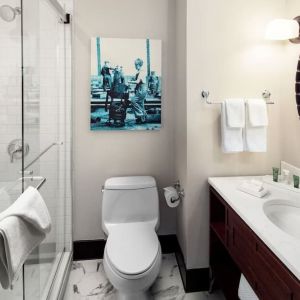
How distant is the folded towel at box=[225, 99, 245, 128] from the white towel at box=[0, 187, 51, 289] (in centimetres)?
122

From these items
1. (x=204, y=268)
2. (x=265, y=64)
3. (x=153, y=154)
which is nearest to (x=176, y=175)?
(x=153, y=154)

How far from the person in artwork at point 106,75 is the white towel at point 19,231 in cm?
115

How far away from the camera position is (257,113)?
184 cm

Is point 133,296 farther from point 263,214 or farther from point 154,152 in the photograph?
point 154,152

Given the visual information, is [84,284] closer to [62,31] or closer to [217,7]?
[62,31]

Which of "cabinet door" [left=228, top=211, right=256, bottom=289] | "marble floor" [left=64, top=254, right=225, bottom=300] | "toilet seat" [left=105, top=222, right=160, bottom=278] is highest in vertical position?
"cabinet door" [left=228, top=211, right=256, bottom=289]

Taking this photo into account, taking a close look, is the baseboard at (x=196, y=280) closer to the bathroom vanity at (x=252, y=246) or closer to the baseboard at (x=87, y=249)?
the bathroom vanity at (x=252, y=246)

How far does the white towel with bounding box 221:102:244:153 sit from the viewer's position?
1832 millimetres

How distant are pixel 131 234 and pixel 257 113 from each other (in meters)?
1.17

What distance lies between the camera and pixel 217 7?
1.85 m

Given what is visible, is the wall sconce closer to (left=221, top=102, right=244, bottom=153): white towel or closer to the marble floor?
(left=221, top=102, right=244, bottom=153): white towel

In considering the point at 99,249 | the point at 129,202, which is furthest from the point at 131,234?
the point at 99,249

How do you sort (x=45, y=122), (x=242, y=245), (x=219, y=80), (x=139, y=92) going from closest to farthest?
(x=242, y=245), (x=219, y=80), (x=45, y=122), (x=139, y=92)

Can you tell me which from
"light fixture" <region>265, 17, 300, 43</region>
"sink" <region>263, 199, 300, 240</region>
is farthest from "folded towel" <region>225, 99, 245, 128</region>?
"sink" <region>263, 199, 300, 240</region>
